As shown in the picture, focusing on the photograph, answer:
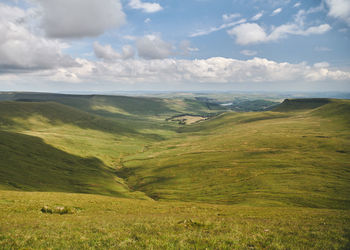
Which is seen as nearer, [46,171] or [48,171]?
[46,171]

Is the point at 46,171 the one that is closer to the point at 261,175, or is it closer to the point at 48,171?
the point at 48,171

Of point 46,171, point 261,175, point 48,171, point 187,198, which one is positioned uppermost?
point 261,175

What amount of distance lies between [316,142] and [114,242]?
606ft

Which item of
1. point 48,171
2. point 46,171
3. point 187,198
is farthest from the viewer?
point 48,171

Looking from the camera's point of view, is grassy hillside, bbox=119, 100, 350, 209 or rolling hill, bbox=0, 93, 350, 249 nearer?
rolling hill, bbox=0, 93, 350, 249

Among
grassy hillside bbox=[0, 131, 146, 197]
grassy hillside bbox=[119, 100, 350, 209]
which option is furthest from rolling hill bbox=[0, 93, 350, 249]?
grassy hillside bbox=[0, 131, 146, 197]

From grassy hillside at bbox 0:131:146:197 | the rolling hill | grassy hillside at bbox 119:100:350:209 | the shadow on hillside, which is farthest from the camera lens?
grassy hillside at bbox 0:131:146:197

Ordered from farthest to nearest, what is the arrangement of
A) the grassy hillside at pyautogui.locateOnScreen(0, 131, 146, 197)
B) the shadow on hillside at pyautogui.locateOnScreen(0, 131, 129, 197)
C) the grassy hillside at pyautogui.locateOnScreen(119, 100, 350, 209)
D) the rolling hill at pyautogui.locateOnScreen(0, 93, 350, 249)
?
the grassy hillside at pyautogui.locateOnScreen(0, 131, 146, 197) → the shadow on hillside at pyautogui.locateOnScreen(0, 131, 129, 197) → the grassy hillside at pyautogui.locateOnScreen(119, 100, 350, 209) → the rolling hill at pyautogui.locateOnScreen(0, 93, 350, 249)

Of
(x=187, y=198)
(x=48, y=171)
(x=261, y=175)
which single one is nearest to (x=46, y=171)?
(x=48, y=171)

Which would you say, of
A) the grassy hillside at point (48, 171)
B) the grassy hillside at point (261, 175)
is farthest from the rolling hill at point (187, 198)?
the grassy hillside at point (48, 171)

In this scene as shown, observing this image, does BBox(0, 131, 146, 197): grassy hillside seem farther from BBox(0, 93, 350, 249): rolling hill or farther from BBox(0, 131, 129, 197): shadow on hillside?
BBox(0, 93, 350, 249): rolling hill

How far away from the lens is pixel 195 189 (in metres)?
100

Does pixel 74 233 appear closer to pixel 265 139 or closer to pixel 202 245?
pixel 202 245

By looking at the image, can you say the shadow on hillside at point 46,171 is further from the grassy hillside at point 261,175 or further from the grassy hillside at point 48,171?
the grassy hillside at point 261,175
